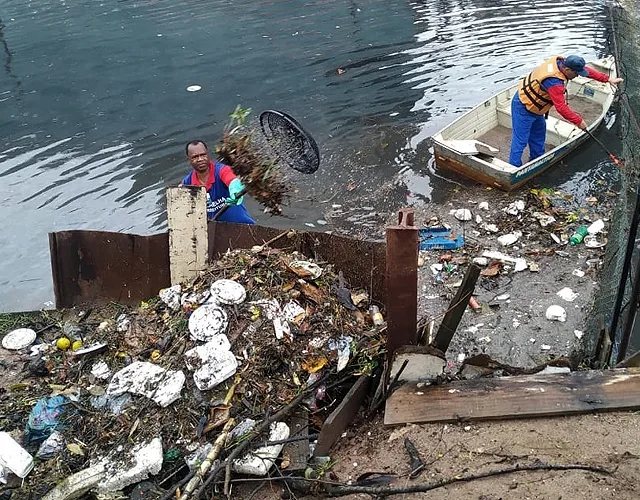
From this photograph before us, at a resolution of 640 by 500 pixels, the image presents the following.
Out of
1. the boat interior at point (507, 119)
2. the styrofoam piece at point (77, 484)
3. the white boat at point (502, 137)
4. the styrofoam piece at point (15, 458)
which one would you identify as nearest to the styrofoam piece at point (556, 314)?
the white boat at point (502, 137)

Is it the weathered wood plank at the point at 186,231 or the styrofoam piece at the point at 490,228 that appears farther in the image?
the styrofoam piece at the point at 490,228

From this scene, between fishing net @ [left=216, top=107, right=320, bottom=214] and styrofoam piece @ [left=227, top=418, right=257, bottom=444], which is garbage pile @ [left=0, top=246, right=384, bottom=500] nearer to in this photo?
styrofoam piece @ [left=227, top=418, right=257, bottom=444]

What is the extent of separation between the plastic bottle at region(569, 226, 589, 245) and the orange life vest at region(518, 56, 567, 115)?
6.34 ft

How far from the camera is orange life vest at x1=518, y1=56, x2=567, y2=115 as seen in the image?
24.5 feet

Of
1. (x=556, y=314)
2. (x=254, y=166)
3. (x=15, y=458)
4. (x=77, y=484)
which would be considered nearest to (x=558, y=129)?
(x=556, y=314)

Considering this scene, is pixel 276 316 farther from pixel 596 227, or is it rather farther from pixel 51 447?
pixel 596 227

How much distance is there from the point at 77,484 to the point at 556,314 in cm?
466

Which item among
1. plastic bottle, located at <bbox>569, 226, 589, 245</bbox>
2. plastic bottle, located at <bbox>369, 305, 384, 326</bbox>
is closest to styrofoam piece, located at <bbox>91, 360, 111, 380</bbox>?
plastic bottle, located at <bbox>369, 305, 384, 326</bbox>

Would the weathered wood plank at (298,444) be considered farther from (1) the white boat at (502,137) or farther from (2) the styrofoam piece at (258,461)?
(1) the white boat at (502,137)

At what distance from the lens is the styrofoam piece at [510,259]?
21.4 ft

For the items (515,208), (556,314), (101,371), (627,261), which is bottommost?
(556,314)

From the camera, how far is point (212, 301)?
4.04 m

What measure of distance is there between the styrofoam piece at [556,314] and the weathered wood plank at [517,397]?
2.47 meters

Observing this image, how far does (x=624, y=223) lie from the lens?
541 cm
